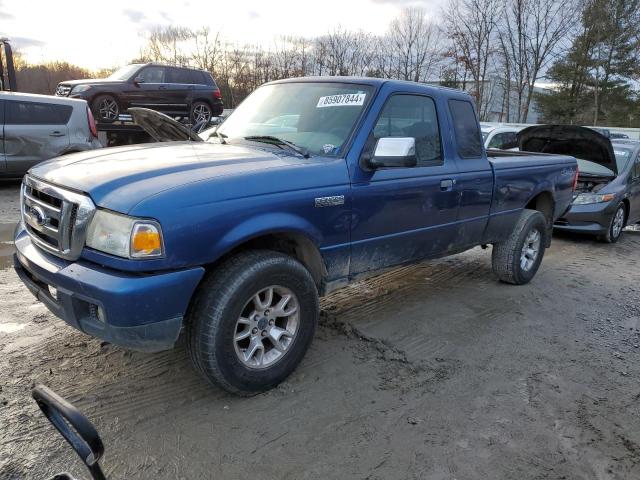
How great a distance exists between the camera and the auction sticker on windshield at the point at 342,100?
3.72 m

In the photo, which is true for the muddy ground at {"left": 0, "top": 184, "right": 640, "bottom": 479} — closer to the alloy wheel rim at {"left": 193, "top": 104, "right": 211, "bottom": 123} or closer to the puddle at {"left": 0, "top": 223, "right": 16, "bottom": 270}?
the puddle at {"left": 0, "top": 223, "right": 16, "bottom": 270}

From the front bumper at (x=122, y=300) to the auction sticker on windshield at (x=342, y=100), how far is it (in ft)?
5.80

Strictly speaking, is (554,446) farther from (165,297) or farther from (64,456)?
(64,456)

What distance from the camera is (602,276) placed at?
6281 mm

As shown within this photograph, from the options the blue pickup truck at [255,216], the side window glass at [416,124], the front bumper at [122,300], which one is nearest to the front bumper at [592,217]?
the blue pickup truck at [255,216]

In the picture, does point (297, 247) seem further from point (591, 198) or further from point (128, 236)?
point (591, 198)

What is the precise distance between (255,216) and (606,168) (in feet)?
25.6

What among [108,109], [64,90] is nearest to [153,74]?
[108,109]

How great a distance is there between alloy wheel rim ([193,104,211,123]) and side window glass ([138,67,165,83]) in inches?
48.1

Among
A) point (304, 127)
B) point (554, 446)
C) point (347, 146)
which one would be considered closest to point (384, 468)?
point (554, 446)

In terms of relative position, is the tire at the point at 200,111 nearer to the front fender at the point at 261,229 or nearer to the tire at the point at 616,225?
the tire at the point at 616,225

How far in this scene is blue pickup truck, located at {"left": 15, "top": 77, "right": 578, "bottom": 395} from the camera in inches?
101

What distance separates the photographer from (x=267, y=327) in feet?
10.2

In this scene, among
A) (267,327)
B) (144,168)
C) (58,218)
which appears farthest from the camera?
(267,327)
